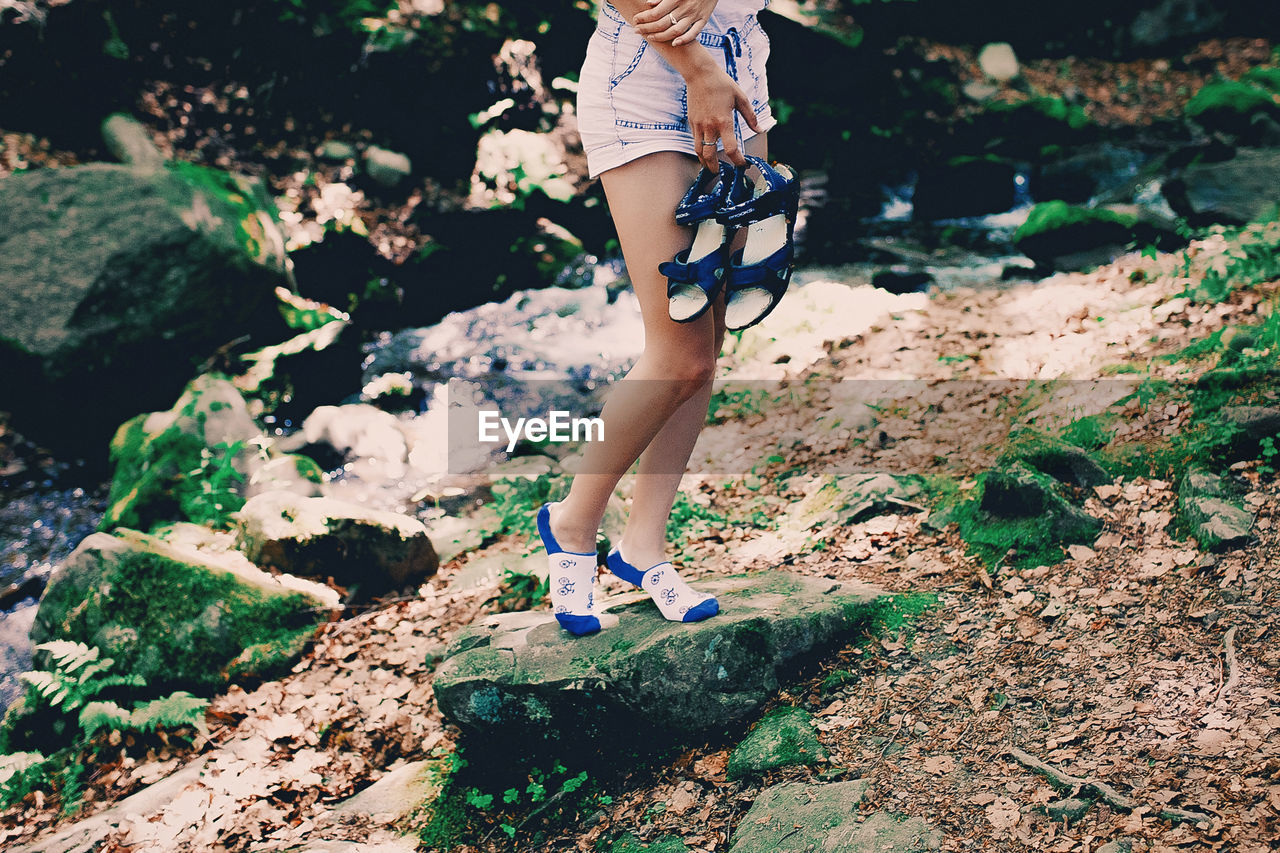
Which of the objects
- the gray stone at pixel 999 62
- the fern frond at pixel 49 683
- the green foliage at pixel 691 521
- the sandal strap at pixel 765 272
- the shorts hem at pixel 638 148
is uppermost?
the gray stone at pixel 999 62

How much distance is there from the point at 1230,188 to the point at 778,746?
8.19 meters

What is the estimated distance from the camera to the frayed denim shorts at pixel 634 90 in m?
2.36

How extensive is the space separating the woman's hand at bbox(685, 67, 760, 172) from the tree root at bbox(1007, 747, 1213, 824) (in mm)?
1935

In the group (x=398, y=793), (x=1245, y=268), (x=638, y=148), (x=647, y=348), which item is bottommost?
(x=398, y=793)

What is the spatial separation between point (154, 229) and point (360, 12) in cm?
470

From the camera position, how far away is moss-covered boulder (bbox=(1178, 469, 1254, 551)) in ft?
9.22

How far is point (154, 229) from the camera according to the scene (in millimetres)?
6590

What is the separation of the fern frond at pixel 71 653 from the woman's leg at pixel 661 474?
8.48 feet

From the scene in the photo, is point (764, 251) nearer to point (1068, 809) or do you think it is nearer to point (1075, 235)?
point (1068, 809)

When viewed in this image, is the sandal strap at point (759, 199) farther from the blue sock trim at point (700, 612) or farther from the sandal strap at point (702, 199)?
the blue sock trim at point (700, 612)

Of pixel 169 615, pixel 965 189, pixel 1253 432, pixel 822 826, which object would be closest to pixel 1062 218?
pixel 965 189

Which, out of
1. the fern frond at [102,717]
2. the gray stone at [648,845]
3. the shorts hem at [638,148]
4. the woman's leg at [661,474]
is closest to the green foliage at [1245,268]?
the woman's leg at [661,474]

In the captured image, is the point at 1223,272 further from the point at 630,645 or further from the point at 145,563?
the point at 145,563

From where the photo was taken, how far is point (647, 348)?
103 inches
